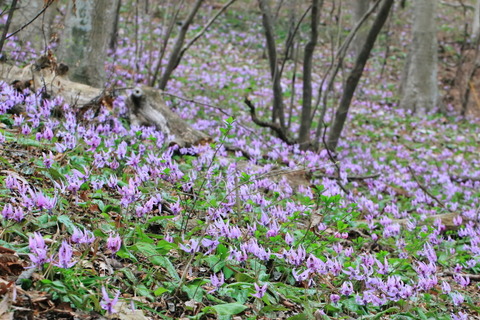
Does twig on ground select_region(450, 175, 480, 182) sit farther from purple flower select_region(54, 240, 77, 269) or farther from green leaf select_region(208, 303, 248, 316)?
purple flower select_region(54, 240, 77, 269)

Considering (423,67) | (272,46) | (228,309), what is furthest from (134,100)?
(423,67)

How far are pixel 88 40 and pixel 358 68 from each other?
3965 mm

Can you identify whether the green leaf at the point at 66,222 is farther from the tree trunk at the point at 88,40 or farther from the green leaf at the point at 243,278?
the tree trunk at the point at 88,40

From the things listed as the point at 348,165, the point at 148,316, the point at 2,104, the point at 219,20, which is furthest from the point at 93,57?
the point at 219,20

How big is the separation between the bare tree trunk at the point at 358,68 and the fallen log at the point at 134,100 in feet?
7.46

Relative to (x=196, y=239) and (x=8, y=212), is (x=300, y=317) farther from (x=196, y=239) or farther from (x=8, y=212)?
(x=8, y=212)

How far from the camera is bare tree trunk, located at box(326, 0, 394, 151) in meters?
6.39

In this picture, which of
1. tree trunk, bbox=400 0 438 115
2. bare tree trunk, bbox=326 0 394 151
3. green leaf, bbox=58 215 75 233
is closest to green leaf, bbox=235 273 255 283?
green leaf, bbox=58 215 75 233

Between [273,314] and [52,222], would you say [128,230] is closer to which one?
[52,222]

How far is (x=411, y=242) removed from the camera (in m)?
3.98

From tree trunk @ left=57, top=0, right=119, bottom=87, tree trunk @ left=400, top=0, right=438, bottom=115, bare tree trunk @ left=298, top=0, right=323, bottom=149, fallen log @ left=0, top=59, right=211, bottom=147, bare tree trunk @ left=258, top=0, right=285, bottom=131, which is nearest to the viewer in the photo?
fallen log @ left=0, top=59, right=211, bottom=147

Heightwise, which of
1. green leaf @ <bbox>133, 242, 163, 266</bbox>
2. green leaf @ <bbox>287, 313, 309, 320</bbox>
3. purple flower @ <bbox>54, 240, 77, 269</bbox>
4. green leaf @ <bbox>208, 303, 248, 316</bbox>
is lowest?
green leaf @ <bbox>287, 313, 309, 320</bbox>

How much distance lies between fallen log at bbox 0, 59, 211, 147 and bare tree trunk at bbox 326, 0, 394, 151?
2273 millimetres

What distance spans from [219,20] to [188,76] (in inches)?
348
